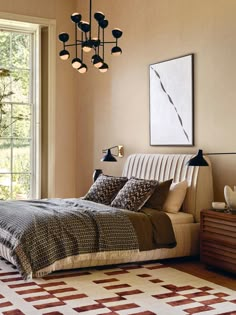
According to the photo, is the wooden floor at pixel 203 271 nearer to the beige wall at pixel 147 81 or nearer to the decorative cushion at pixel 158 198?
the decorative cushion at pixel 158 198

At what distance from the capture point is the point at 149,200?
554 cm

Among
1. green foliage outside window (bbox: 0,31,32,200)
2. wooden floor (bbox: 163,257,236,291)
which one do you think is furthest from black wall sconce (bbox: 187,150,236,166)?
green foliage outside window (bbox: 0,31,32,200)

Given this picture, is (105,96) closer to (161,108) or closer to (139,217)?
(161,108)

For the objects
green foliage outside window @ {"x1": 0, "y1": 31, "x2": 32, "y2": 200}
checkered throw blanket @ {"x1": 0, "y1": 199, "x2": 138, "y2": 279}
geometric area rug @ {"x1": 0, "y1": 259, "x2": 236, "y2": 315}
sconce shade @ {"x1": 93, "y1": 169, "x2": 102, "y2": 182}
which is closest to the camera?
geometric area rug @ {"x1": 0, "y1": 259, "x2": 236, "y2": 315}

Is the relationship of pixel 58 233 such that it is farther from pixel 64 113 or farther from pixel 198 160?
pixel 64 113

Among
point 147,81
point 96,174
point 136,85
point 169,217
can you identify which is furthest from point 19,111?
point 169,217

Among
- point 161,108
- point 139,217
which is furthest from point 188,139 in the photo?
point 139,217

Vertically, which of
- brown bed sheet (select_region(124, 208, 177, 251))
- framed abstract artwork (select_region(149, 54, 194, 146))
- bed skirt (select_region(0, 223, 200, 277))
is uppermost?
framed abstract artwork (select_region(149, 54, 194, 146))

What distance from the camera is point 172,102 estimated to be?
6.14m

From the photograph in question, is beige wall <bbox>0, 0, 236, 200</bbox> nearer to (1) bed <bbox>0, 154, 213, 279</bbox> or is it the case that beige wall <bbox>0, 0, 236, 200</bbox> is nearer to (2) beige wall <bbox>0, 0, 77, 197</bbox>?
(2) beige wall <bbox>0, 0, 77, 197</bbox>

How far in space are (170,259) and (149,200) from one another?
653 mm

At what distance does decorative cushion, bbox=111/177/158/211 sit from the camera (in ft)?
17.9

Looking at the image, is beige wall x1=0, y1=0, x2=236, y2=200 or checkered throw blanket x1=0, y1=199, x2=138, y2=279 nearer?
checkered throw blanket x1=0, y1=199, x2=138, y2=279

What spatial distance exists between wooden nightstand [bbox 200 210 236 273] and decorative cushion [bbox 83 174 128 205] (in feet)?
4.00
